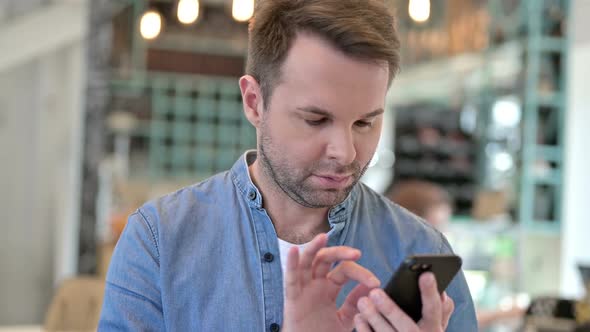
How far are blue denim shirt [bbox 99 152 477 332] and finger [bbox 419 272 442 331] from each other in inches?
7.6

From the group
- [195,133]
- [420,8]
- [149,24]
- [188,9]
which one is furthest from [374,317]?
[195,133]

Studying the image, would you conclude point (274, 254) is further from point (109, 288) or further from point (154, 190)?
point (154, 190)

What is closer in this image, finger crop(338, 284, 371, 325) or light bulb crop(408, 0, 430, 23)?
finger crop(338, 284, 371, 325)

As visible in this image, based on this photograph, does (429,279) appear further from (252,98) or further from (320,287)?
(252,98)

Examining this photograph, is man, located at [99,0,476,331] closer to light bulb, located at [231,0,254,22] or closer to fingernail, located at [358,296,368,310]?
fingernail, located at [358,296,368,310]

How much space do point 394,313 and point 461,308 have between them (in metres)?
0.27

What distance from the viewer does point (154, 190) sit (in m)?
6.18

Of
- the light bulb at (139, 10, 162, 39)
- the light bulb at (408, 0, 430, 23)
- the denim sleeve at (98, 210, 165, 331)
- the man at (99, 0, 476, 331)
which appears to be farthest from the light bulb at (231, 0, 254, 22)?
the denim sleeve at (98, 210, 165, 331)

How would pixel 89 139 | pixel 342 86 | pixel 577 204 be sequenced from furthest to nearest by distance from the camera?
1. pixel 577 204
2. pixel 89 139
3. pixel 342 86

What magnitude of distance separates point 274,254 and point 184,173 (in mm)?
4956

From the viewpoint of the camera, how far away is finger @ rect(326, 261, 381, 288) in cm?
128

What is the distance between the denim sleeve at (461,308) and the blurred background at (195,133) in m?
2.49

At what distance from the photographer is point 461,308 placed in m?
1.46

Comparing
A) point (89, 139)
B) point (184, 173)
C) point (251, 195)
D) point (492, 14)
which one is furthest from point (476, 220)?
point (251, 195)
